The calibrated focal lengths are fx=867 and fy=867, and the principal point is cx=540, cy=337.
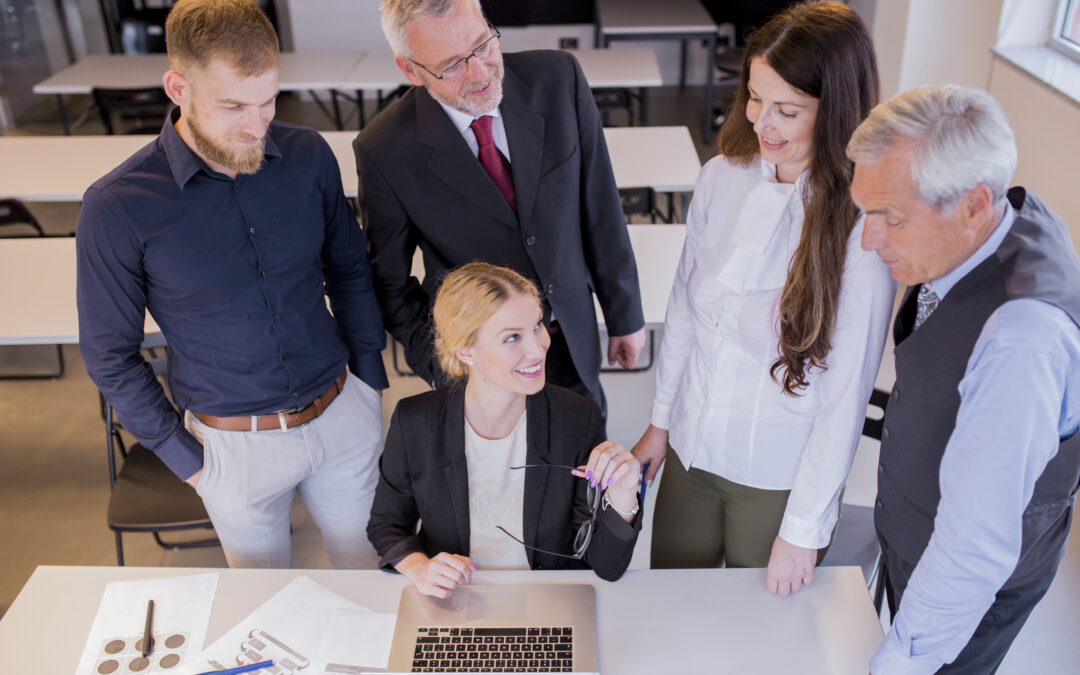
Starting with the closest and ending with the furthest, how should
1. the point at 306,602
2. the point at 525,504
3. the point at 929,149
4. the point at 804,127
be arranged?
the point at 929,149, the point at 804,127, the point at 306,602, the point at 525,504

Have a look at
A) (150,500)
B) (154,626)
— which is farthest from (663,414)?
(150,500)

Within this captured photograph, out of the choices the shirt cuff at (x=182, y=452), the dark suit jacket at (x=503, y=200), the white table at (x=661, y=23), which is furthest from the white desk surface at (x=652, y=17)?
the shirt cuff at (x=182, y=452)

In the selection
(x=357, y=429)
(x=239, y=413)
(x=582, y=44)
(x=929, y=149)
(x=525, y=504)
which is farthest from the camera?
(x=582, y=44)

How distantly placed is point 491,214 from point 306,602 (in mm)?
998

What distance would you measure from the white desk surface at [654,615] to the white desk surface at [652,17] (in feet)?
18.0

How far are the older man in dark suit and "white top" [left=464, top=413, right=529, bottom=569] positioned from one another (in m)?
0.38

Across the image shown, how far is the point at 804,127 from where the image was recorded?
5.31 feet

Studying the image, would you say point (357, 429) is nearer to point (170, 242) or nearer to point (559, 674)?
point (170, 242)

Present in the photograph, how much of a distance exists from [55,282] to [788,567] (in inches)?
115

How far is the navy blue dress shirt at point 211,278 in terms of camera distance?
6.13ft

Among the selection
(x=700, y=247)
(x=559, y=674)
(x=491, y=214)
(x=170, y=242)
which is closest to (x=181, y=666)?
(x=559, y=674)

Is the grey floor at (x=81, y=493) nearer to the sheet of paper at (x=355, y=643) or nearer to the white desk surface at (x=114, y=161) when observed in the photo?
the white desk surface at (x=114, y=161)

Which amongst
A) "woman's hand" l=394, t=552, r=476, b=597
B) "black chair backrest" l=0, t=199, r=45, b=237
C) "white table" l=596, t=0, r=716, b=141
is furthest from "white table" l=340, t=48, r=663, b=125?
"woman's hand" l=394, t=552, r=476, b=597

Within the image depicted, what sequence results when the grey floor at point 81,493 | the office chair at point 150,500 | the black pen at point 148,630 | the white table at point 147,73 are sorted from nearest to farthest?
the black pen at point 148,630
the office chair at point 150,500
the grey floor at point 81,493
the white table at point 147,73
